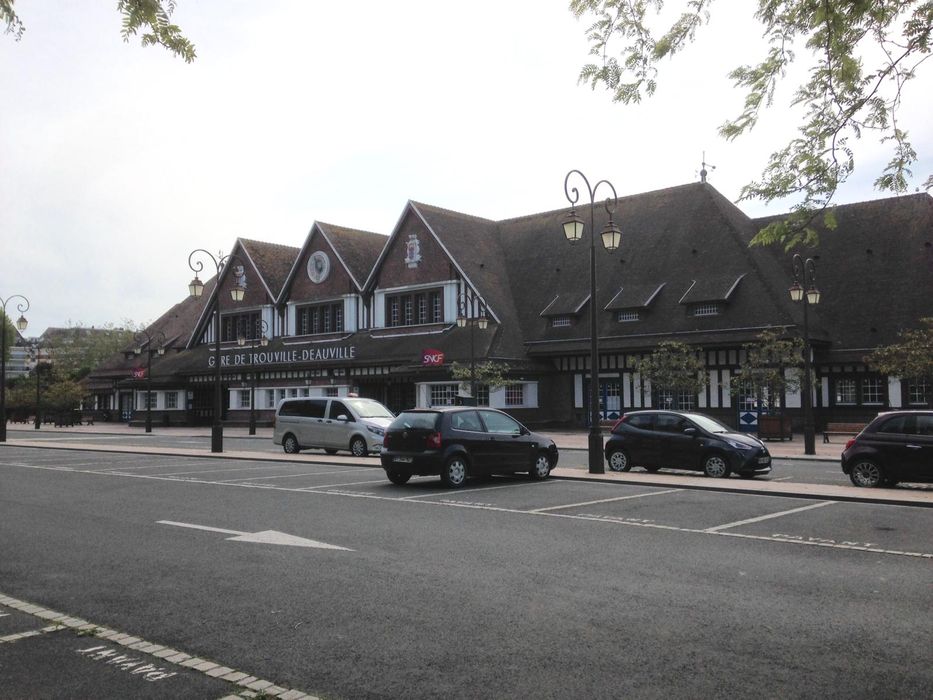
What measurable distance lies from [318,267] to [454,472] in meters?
38.2

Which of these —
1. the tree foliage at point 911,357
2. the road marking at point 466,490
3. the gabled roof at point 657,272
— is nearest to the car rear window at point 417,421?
the road marking at point 466,490

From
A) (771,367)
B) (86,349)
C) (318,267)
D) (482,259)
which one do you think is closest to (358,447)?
(771,367)

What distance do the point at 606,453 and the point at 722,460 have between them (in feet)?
9.27

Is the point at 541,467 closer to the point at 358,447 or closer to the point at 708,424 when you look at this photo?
the point at 708,424

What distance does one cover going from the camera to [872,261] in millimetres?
37406

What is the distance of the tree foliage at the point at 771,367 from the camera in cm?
3009

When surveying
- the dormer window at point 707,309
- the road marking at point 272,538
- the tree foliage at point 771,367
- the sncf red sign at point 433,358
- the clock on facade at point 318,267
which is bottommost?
the road marking at point 272,538

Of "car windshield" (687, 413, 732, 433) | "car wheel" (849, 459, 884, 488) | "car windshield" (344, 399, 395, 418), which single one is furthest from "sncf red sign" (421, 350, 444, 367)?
"car wheel" (849, 459, 884, 488)

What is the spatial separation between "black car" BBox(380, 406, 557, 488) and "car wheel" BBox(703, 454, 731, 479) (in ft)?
12.4

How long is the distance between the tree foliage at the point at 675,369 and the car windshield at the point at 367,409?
12188 mm

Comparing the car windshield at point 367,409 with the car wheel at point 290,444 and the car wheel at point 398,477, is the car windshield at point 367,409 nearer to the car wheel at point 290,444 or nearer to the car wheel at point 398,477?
the car wheel at point 290,444

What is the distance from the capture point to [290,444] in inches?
1083

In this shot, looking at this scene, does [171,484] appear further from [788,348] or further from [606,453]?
[788,348]

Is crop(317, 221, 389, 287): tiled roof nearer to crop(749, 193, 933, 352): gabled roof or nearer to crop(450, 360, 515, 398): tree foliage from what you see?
crop(450, 360, 515, 398): tree foliage
